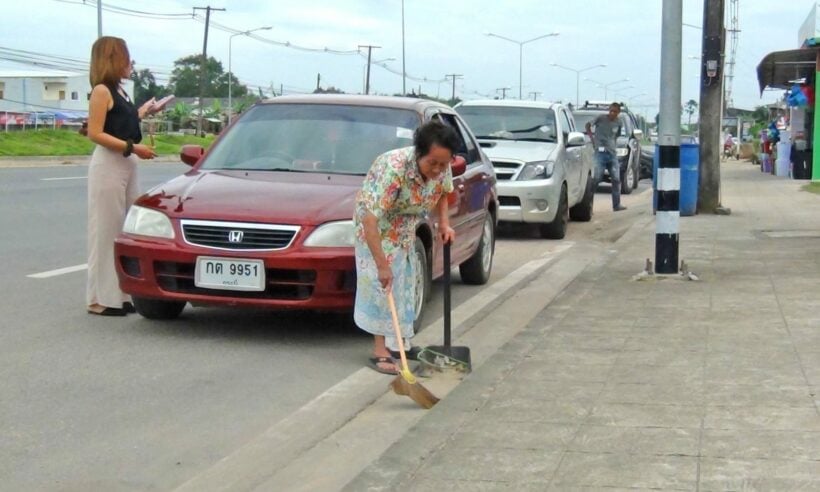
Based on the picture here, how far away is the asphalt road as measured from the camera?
4.93 m

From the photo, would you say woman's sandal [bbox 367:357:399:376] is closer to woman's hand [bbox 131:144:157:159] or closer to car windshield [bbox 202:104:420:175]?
car windshield [bbox 202:104:420:175]

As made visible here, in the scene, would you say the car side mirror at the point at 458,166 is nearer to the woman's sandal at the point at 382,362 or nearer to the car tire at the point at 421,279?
the car tire at the point at 421,279

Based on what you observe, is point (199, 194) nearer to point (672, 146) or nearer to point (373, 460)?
point (373, 460)

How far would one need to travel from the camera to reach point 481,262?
10016 millimetres

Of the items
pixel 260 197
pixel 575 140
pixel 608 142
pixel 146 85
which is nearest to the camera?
pixel 260 197

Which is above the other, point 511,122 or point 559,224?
point 511,122

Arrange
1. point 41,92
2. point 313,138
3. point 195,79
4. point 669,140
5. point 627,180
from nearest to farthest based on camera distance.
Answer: point 313,138 < point 669,140 < point 627,180 < point 41,92 < point 195,79

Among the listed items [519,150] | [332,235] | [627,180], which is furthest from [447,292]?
[627,180]

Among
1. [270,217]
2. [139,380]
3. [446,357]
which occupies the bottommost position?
[139,380]

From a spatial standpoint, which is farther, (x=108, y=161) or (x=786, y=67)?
(x=786, y=67)

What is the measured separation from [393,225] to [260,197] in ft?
4.07

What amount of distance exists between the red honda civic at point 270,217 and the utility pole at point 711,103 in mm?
8812

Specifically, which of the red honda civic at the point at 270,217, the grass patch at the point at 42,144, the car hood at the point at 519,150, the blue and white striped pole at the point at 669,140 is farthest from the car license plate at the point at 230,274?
the grass patch at the point at 42,144

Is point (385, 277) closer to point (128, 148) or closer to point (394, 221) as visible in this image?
point (394, 221)
